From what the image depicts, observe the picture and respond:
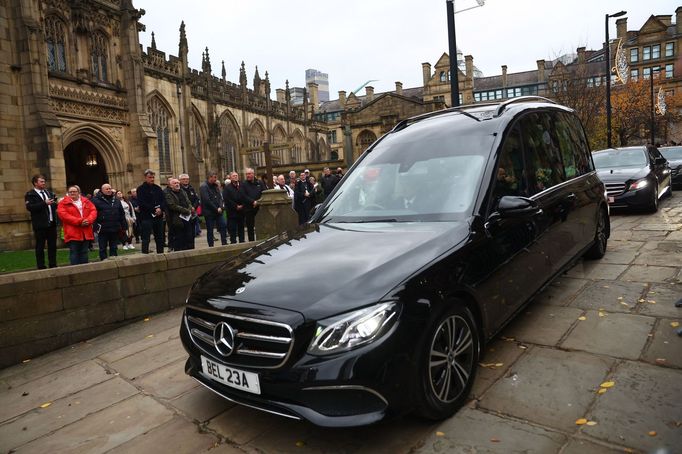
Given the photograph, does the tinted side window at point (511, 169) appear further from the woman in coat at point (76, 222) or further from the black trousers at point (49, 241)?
the black trousers at point (49, 241)

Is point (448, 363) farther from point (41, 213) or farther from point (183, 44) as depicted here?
point (183, 44)

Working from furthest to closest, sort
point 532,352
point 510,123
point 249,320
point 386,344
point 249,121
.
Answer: point 249,121 < point 510,123 < point 532,352 < point 249,320 < point 386,344

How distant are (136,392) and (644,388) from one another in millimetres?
3763

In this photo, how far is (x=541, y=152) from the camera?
4.39 meters

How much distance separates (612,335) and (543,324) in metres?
0.56

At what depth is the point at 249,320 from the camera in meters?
2.51

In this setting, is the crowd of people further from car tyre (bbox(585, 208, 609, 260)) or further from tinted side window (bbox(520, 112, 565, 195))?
tinted side window (bbox(520, 112, 565, 195))

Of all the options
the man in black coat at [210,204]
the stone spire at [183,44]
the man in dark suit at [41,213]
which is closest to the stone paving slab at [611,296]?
the man in black coat at [210,204]

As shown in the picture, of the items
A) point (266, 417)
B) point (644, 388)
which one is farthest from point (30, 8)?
point (644, 388)

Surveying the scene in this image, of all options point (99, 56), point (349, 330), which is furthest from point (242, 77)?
point (349, 330)

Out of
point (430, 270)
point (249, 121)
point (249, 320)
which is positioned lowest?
point (249, 320)

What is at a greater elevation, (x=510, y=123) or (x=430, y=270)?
(x=510, y=123)

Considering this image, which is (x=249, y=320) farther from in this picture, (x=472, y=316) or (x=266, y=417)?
(x=472, y=316)

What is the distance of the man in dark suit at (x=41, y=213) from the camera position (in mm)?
9078
